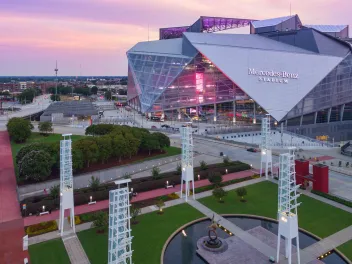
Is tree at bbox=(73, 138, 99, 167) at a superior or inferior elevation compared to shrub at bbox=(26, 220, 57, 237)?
superior

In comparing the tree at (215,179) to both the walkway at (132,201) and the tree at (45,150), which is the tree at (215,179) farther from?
the tree at (45,150)

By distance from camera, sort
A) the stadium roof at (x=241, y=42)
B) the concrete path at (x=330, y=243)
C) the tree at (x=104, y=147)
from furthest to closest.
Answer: the stadium roof at (x=241, y=42)
the tree at (x=104, y=147)
the concrete path at (x=330, y=243)

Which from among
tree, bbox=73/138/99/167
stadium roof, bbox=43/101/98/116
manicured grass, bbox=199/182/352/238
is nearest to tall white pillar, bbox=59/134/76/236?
tree, bbox=73/138/99/167

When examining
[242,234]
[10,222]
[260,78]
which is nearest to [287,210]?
[242,234]

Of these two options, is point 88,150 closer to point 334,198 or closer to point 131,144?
point 131,144

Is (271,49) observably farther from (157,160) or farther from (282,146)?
(157,160)

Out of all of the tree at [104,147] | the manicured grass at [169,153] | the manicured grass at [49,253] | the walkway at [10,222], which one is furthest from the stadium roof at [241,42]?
the manicured grass at [49,253]

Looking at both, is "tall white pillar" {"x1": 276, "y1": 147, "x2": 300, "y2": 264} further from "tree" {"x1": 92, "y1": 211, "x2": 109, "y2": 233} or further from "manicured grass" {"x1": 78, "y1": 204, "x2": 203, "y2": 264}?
"tree" {"x1": 92, "y1": 211, "x2": 109, "y2": 233}
